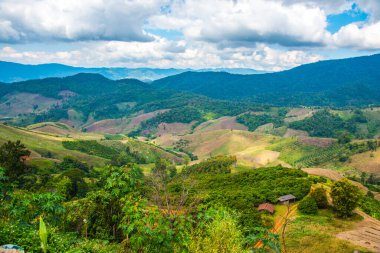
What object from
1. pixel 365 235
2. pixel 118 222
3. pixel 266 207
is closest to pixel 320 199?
pixel 266 207

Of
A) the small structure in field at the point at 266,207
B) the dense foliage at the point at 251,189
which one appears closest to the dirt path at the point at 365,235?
the dense foliage at the point at 251,189

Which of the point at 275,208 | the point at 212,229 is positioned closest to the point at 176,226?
the point at 212,229

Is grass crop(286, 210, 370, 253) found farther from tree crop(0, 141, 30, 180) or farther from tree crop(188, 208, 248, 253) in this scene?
tree crop(0, 141, 30, 180)

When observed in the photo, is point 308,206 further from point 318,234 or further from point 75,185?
point 75,185

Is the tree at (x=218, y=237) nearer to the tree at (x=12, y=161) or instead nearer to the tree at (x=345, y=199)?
the tree at (x=345, y=199)

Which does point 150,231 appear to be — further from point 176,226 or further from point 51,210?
point 51,210
